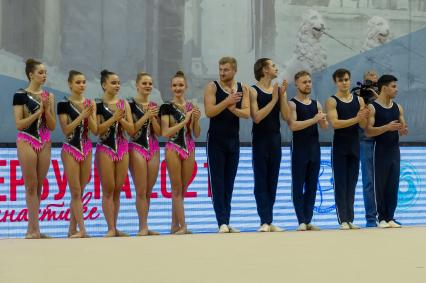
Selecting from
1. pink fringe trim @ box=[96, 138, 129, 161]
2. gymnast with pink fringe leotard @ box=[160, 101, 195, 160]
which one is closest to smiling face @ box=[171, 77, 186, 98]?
gymnast with pink fringe leotard @ box=[160, 101, 195, 160]

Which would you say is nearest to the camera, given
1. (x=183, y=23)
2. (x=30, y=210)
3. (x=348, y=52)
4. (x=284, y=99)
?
(x=30, y=210)

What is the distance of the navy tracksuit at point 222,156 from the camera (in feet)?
26.0

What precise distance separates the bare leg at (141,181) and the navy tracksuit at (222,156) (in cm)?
56

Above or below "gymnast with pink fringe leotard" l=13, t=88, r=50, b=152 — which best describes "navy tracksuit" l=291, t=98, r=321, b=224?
below

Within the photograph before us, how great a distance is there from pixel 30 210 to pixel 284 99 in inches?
91.2

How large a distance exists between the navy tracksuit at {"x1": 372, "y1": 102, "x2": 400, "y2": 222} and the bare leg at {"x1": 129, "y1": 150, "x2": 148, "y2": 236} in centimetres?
206

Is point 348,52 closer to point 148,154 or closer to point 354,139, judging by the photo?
point 354,139

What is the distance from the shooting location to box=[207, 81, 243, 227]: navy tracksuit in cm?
792

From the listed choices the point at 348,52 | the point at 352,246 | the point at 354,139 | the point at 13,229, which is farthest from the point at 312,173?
the point at 348,52

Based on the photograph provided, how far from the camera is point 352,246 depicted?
6188mm

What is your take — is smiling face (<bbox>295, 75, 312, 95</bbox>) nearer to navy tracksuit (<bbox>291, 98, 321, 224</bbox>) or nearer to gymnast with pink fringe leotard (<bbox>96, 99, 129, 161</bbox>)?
navy tracksuit (<bbox>291, 98, 321, 224</bbox>)

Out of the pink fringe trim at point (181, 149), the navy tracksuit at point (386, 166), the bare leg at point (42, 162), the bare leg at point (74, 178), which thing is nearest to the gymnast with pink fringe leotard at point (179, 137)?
the pink fringe trim at point (181, 149)

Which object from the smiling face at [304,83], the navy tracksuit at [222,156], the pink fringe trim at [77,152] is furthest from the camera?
the smiling face at [304,83]

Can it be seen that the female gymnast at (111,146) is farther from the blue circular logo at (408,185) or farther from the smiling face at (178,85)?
the blue circular logo at (408,185)
